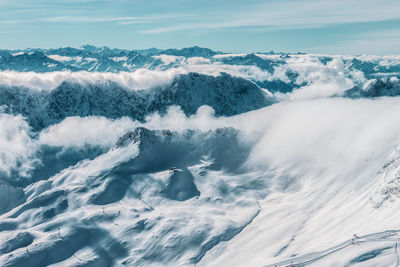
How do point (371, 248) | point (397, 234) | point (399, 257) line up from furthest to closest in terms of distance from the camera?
1. point (397, 234)
2. point (371, 248)
3. point (399, 257)

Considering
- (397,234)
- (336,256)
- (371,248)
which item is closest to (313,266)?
(336,256)

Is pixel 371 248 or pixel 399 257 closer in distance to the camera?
pixel 399 257

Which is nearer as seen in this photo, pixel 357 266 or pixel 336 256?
pixel 357 266

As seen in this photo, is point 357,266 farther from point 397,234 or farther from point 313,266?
point 397,234

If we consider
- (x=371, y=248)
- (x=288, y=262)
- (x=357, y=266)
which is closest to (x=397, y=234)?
(x=371, y=248)

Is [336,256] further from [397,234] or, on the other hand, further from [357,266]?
[397,234]

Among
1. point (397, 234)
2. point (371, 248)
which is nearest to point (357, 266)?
point (371, 248)

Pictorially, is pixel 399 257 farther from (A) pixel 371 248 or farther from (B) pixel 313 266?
(B) pixel 313 266

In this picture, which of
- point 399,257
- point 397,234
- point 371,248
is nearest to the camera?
point 399,257

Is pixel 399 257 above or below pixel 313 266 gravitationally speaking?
above
